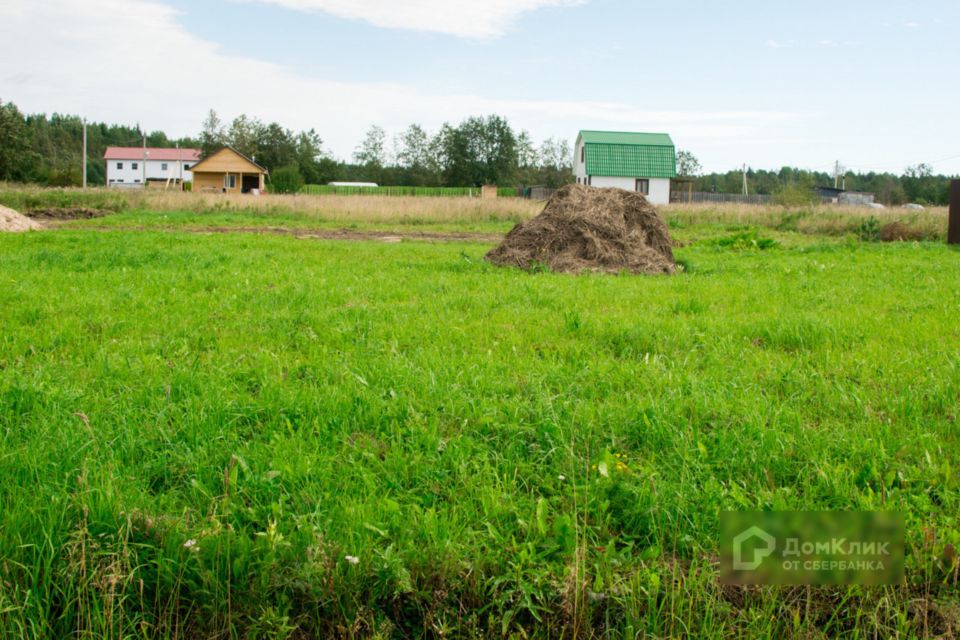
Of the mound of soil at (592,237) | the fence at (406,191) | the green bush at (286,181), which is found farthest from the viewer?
the green bush at (286,181)

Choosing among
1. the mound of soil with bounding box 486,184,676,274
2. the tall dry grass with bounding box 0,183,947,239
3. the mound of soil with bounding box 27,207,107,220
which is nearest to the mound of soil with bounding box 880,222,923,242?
the tall dry grass with bounding box 0,183,947,239

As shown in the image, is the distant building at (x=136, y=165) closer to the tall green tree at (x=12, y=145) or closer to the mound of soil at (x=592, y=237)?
the tall green tree at (x=12, y=145)

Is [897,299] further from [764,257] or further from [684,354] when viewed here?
[764,257]

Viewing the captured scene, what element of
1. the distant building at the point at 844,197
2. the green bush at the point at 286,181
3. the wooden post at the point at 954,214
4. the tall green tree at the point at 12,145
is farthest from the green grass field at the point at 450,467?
the tall green tree at the point at 12,145

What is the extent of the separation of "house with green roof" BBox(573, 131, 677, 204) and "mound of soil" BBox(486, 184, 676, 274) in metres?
38.3

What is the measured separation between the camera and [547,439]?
11.2 ft

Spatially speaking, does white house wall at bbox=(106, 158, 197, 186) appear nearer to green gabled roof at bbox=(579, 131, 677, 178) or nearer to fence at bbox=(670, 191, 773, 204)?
green gabled roof at bbox=(579, 131, 677, 178)

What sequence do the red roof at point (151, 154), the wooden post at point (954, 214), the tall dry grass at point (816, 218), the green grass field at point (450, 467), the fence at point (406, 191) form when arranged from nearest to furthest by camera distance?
1. the green grass field at point (450, 467)
2. the wooden post at point (954, 214)
3. the tall dry grass at point (816, 218)
4. the fence at point (406, 191)
5. the red roof at point (151, 154)

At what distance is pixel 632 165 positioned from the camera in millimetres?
50562

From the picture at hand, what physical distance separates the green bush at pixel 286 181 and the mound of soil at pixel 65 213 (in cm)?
3111

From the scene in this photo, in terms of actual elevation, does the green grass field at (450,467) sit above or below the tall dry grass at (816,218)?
below

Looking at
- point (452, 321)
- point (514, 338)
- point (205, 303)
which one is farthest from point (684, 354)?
point (205, 303)

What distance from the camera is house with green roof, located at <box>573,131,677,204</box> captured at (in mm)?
50250

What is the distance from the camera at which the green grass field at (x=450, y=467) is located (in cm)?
237
